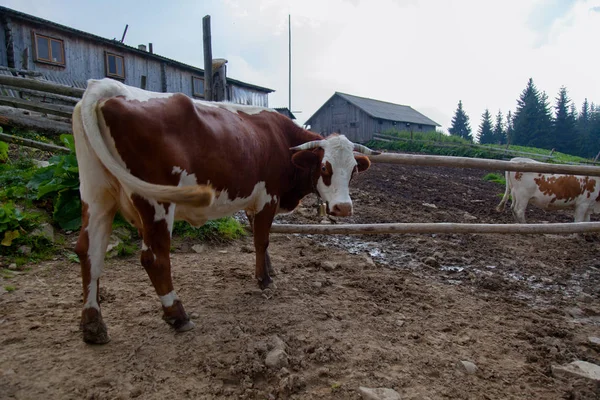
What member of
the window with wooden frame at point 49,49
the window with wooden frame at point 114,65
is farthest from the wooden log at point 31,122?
the window with wooden frame at point 114,65

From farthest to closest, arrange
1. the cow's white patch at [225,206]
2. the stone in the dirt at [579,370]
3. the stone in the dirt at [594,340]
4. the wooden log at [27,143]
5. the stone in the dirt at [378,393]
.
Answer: the wooden log at [27,143]
the cow's white patch at [225,206]
the stone in the dirt at [594,340]
the stone in the dirt at [579,370]
the stone in the dirt at [378,393]

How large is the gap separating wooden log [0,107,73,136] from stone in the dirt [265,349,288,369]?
6.65 meters

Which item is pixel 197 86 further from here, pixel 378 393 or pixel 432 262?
pixel 378 393

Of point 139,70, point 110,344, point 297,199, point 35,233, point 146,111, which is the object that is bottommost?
point 110,344

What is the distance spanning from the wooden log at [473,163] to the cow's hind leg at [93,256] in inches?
103

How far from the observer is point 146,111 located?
2.41 m

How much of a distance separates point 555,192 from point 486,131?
7305 centimetres

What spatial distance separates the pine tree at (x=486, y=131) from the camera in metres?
72.9

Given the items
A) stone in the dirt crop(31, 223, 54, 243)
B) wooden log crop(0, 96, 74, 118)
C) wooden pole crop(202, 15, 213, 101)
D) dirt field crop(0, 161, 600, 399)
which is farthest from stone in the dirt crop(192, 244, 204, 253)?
wooden log crop(0, 96, 74, 118)

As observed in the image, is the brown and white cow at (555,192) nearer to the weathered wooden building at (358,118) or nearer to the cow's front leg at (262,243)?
the cow's front leg at (262,243)

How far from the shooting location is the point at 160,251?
258 cm

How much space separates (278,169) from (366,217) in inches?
146

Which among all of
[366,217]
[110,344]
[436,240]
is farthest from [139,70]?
[110,344]

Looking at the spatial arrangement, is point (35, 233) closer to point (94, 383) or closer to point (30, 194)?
point (30, 194)
